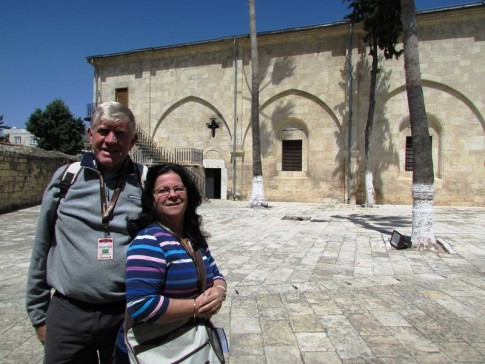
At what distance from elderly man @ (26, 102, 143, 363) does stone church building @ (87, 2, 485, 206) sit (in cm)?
1625

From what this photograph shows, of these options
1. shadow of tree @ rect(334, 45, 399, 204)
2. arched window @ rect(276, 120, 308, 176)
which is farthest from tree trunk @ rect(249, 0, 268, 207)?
shadow of tree @ rect(334, 45, 399, 204)

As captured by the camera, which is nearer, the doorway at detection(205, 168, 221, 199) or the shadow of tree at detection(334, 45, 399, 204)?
the shadow of tree at detection(334, 45, 399, 204)

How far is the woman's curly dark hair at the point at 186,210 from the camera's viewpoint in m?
1.60

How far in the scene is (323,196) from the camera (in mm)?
17594

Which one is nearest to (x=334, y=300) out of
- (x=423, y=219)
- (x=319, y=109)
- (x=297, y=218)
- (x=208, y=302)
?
(x=208, y=302)

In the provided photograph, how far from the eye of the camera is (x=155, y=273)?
1437mm

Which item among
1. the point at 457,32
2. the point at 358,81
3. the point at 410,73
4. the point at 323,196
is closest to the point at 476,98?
the point at 457,32

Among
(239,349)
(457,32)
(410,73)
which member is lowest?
(239,349)

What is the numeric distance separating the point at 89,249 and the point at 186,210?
47 cm

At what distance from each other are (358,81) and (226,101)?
6.88 meters

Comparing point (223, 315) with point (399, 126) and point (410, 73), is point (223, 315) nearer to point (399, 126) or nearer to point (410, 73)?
point (410, 73)

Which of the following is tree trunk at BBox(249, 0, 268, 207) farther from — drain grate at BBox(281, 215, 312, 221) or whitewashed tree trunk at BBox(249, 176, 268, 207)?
drain grate at BBox(281, 215, 312, 221)

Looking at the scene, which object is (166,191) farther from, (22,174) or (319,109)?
(319,109)

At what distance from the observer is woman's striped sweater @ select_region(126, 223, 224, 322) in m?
1.41
